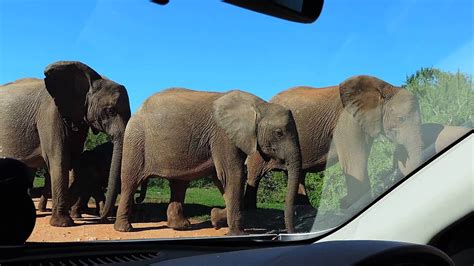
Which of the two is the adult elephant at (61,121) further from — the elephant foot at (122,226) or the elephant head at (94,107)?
the elephant foot at (122,226)

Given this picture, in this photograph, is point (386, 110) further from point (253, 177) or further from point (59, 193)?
point (59, 193)

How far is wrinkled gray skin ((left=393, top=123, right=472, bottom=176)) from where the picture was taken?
6.97 ft

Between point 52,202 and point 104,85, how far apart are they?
66 centimetres

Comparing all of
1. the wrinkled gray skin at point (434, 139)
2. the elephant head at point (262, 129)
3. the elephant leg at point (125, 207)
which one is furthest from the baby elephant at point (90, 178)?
the wrinkled gray skin at point (434, 139)

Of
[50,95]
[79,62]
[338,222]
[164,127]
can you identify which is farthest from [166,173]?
[338,222]

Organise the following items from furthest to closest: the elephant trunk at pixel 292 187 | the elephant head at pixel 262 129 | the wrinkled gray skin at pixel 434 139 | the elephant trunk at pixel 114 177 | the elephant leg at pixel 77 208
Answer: the elephant head at pixel 262 129
the elephant trunk at pixel 114 177
the elephant leg at pixel 77 208
the elephant trunk at pixel 292 187
the wrinkled gray skin at pixel 434 139

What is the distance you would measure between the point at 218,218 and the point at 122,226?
632mm

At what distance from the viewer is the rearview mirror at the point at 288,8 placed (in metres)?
1.22

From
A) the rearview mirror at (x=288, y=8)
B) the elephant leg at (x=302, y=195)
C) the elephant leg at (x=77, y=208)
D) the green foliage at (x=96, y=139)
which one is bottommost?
the elephant leg at (x=77, y=208)

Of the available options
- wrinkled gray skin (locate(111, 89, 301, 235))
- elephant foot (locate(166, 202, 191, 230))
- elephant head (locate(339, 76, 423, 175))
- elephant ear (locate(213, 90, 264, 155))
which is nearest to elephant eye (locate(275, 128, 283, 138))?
wrinkled gray skin (locate(111, 89, 301, 235))

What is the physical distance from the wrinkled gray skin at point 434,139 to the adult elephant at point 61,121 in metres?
1.41

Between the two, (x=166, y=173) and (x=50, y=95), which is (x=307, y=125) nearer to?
(x=166, y=173)

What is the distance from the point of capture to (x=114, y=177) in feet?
13.6

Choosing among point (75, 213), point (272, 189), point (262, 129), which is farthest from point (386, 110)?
point (75, 213)
